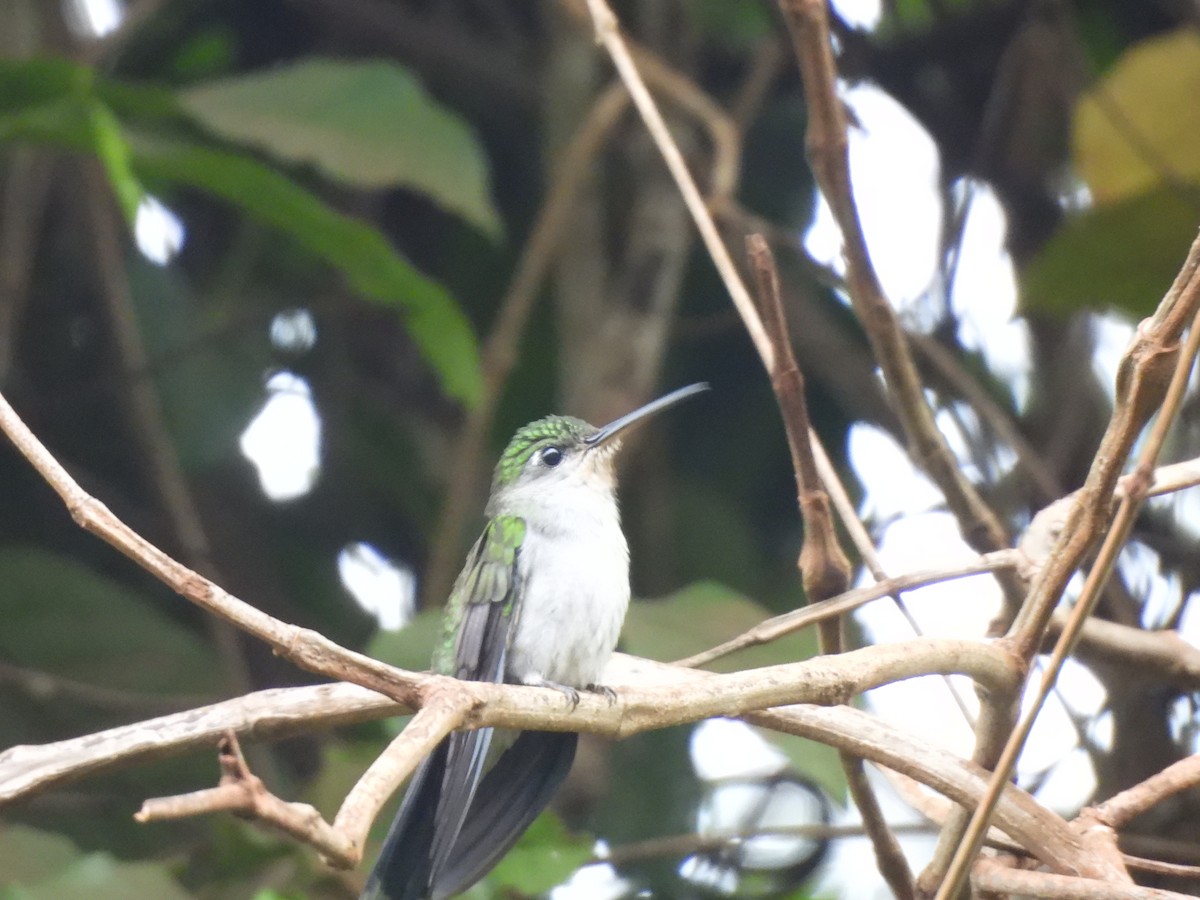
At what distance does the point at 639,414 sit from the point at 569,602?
21.4 inches

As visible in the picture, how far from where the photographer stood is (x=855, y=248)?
78.8 inches

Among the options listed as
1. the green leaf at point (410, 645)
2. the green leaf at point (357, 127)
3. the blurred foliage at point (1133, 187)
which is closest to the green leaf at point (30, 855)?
the green leaf at point (410, 645)

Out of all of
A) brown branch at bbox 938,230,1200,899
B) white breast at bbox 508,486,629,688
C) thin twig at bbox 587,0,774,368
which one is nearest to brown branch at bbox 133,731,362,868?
brown branch at bbox 938,230,1200,899

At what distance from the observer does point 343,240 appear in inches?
127

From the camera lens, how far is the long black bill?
297 cm

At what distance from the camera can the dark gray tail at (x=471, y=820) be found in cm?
220

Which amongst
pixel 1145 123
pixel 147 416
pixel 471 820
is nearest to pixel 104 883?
pixel 471 820

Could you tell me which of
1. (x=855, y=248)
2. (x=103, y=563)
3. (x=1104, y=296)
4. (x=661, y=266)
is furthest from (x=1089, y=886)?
(x=103, y=563)

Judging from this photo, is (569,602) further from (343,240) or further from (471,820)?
(343,240)

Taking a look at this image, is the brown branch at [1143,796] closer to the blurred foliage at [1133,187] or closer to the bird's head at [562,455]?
the bird's head at [562,455]

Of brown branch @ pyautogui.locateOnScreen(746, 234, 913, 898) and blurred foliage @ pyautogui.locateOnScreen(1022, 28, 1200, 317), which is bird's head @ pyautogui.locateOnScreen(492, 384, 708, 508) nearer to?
blurred foliage @ pyautogui.locateOnScreen(1022, 28, 1200, 317)

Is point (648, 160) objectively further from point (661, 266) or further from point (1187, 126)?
point (1187, 126)

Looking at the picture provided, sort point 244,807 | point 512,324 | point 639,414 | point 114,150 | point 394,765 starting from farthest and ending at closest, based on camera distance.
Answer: point 512,324 → point 639,414 → point 114,150 → point 394,765 → point 244,807

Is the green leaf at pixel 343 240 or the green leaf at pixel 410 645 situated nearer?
the green leaf at pixel 410 645
